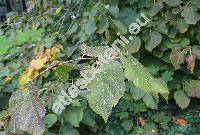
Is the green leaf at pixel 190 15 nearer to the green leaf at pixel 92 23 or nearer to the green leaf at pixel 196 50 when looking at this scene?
the green leaf at pixel 196 50

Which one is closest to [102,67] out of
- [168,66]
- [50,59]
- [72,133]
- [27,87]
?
[27,87]

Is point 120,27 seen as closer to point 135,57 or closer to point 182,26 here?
point 135,57

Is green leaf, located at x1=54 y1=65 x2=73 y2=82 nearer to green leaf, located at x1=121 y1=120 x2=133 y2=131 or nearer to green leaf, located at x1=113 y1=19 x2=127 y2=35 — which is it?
green leaf, located at x1=113 y1=19 x2=127 y2=35

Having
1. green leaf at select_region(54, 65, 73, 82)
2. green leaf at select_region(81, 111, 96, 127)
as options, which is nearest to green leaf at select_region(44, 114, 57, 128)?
green leaf at select_region(81, 111, 96, 127)

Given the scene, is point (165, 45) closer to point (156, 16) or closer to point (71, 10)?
point (156, 16)

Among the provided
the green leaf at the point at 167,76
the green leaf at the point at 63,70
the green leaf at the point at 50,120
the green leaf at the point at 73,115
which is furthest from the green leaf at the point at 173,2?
the green leaf at the point at 63,70

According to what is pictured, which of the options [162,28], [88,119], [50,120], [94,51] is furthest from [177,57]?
[94,51]
